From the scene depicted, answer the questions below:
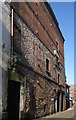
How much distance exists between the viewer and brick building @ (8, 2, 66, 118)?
13.0 metres

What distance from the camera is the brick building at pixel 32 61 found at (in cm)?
1305

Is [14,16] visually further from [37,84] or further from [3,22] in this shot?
[37,84]

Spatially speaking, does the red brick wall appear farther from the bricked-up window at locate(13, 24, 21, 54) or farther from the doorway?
the doorway

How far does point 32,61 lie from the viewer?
15758 mm

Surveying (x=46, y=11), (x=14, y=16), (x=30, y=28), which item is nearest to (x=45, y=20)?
(x=46, y=11)

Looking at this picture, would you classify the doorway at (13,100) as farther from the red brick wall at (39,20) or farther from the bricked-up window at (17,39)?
the red brick wall at (39,20)

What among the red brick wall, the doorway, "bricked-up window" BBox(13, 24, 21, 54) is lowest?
the doorway

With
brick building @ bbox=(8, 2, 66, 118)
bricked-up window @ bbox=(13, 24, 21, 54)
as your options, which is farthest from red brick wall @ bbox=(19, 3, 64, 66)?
bricked-up window @ bbox=(13, 24, 21, 54)

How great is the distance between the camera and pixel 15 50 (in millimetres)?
12727

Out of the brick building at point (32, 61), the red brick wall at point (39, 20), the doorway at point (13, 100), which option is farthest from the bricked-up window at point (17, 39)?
the doorway at point (13, 100)

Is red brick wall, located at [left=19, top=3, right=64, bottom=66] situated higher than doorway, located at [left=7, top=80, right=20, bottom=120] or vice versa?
red brick wall, located at [left=19, top=3, right=64, bottom=66]

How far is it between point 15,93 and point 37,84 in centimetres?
332

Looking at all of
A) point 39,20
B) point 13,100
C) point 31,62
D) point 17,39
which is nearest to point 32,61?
point 31,62

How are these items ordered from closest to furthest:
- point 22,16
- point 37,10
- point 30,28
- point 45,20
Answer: point 22,16 < point 30,28 < point 37,10 < point 45,20
